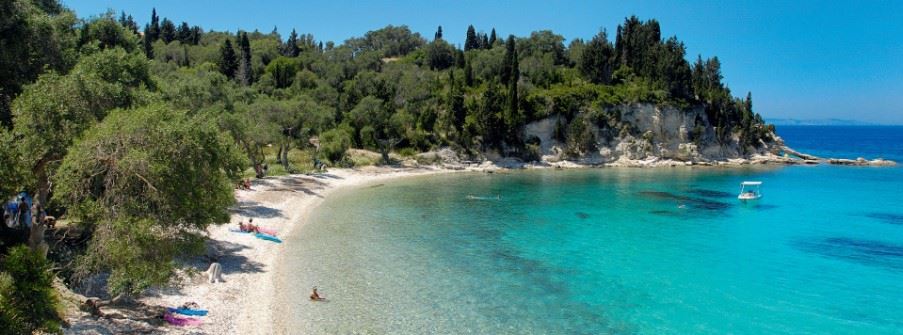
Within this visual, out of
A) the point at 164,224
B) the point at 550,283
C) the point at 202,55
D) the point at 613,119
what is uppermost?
the point at 202,55

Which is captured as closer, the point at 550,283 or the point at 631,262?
the point at 550,283

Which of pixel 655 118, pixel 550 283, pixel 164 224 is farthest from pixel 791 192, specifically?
pixel 164 224

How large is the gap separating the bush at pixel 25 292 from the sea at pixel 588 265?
26.1 feet

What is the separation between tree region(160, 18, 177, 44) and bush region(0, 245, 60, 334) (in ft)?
457

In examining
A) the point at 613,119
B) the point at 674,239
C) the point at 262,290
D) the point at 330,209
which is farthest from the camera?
the point at 613,119

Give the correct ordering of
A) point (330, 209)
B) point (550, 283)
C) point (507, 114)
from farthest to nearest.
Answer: point (507, 114) → point (330, 209) → point (550, 283)

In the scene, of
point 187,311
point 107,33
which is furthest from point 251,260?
point 107,33

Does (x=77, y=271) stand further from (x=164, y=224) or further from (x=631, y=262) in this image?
(x=631, y=262)

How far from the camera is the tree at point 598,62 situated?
99.6m

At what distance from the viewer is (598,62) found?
99.3m

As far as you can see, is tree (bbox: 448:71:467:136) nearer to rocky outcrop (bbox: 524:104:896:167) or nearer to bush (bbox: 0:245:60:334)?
rocky outcrop (bbox: 524:104:896:167)

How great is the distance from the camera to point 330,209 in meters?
41.8

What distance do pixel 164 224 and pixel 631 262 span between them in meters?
22.0

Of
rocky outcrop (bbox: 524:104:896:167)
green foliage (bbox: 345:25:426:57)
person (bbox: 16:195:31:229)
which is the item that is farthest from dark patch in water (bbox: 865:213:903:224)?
green foliage (bbox: 345:25:426:57)
